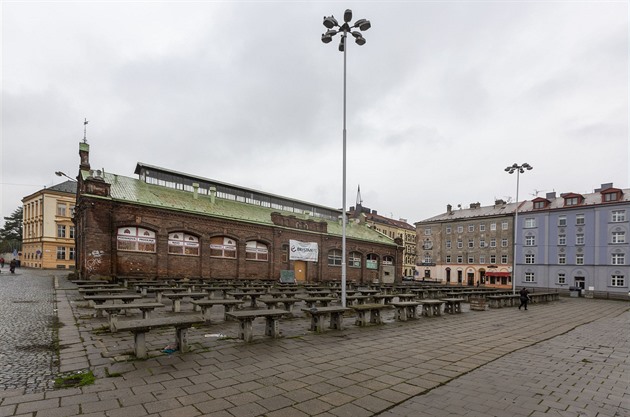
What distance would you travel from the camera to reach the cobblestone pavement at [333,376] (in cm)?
456

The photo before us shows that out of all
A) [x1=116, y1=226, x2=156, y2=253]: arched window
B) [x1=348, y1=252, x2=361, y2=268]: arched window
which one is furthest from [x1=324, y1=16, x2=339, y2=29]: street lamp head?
[x1=348, y1=252, x2=361, y2=268]: arched window

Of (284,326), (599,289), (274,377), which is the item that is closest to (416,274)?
(599,289)

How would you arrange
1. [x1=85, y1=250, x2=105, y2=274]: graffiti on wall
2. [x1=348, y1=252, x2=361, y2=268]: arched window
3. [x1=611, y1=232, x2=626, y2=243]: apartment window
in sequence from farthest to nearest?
[x1=348, y1=252, x2=361, y2=268]: arched window < [x1=611, y1=232, x2=626, y2=243]: apartment window < [x1=85, y1=250, x2=105, y2=274]: graffiti on wall

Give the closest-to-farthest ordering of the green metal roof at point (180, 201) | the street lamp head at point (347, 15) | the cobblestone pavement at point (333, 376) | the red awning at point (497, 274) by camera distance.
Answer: the cobblestone pavement at point (333, 376) < the street lamp head at point (347, 15) < the green metal roof at point (180, 201) < the red awning at point (497, 274)

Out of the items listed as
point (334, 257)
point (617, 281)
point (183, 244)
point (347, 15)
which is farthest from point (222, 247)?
point (617, 281)

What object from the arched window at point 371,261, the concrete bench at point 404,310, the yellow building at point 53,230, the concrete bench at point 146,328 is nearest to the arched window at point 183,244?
the concrete bench at point 404,310

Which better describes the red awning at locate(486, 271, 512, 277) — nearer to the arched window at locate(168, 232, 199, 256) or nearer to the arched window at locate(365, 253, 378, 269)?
the arched window at locate(365, 253, 378, 269)

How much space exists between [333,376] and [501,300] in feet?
63.8

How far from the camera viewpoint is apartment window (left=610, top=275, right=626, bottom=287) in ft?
135

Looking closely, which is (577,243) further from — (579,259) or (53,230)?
(53,230)

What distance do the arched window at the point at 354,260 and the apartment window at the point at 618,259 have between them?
1207 inches

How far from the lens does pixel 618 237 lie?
41.6 meters

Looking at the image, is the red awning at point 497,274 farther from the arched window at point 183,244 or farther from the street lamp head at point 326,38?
the street lamp head at point 326,38

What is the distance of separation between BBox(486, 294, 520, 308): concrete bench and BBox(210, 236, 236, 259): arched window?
790 inches
